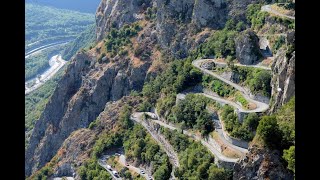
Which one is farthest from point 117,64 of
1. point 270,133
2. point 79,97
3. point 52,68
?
point 52,68

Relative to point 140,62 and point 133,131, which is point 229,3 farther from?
point 133,131

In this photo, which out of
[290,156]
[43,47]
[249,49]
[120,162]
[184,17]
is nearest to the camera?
[290,156]

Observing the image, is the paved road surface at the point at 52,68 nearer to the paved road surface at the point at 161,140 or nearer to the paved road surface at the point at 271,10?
the paved road surface at the point at 161,140

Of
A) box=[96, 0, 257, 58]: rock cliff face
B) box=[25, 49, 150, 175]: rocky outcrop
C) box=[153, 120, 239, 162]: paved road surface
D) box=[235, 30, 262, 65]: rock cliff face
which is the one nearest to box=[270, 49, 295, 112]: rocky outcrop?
box=[153, 120, 239, 162]: paved road surface

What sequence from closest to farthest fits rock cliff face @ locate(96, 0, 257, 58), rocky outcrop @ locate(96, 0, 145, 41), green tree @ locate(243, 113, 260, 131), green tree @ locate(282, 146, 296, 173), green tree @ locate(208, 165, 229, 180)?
green tree @ locate(282, 146, 296, 173), green tree @ locate(208, 165, 229, 180), green tree @ locate(243, 113, 260, 131), rock cliff face @ locate(96, 0, 257, 58), rocky outcrop @ locate(96, 0, 145, 41)

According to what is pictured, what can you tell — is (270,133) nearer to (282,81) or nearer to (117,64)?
(282,81)

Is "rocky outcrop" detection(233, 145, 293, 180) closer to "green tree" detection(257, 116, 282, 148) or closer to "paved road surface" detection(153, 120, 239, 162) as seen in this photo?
"green tree" detection(257, 116, 282, 148)

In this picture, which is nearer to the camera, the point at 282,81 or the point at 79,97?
the point at 282,81
